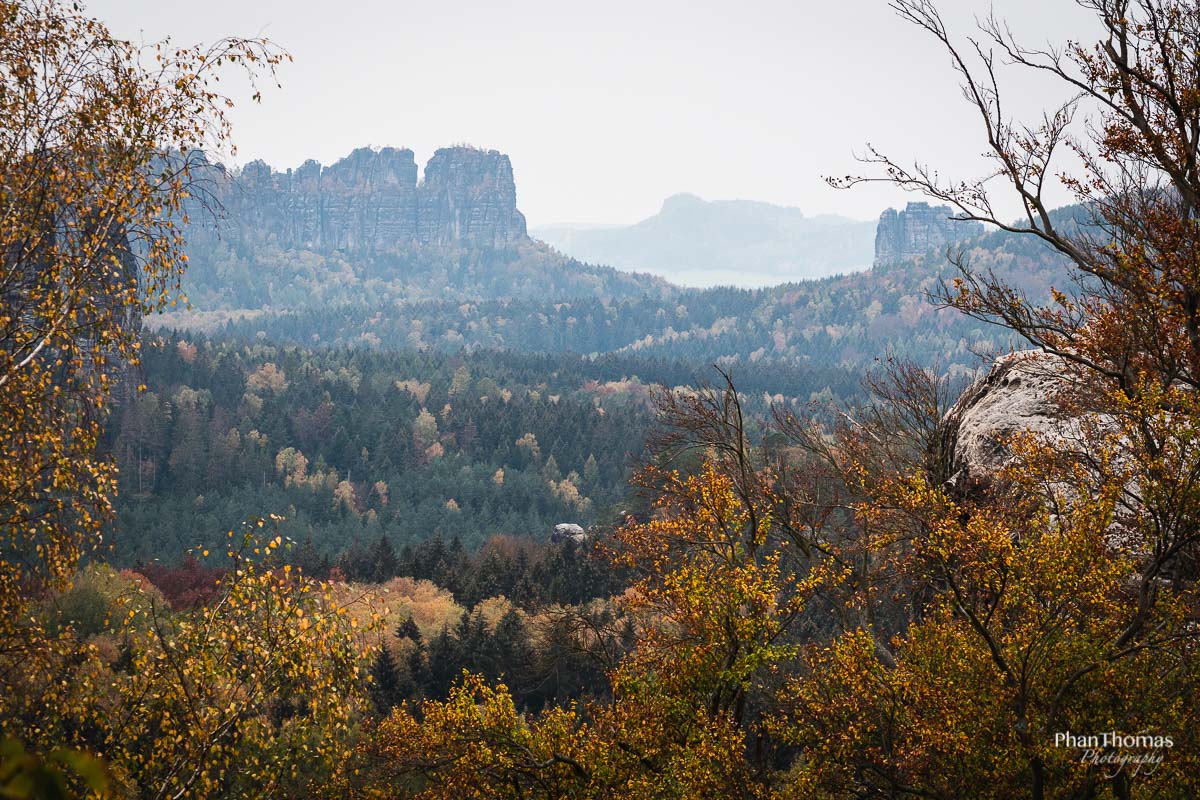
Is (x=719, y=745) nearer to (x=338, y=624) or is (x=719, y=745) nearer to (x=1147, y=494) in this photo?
(x=338, y=624)

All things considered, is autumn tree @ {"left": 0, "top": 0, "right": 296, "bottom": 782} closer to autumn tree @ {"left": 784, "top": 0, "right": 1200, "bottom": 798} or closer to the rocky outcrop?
autumn tree @ {"left": 784, "top": 0, "right": 1200, "bottom": 798}

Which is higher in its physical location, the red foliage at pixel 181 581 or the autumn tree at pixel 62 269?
the autumn tree at pixel 62 269

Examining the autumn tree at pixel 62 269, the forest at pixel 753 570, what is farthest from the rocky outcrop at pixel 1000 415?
the autumn tree at pixel 62 269

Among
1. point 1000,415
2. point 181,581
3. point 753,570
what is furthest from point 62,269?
point 181,581

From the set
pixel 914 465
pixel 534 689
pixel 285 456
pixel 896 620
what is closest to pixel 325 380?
pixel 285 456

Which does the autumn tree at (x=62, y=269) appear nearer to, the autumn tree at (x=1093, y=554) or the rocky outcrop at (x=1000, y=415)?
the autumn tree at (x=1093, y=554)

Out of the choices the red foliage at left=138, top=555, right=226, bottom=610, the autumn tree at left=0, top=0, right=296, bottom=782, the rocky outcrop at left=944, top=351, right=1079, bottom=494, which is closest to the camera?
the autumn tree at left=0, top=0, right=296, bottom=782

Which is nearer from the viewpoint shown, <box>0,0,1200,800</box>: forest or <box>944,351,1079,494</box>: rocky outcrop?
<box>0,0,1200,800</box>: forest

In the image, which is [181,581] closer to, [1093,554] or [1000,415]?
[1000,415]

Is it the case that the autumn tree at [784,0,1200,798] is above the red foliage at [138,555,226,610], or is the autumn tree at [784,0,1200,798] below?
above

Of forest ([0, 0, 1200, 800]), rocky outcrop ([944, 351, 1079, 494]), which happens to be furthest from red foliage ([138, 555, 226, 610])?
rocky outcrop ([944, 351, 1079, 494])

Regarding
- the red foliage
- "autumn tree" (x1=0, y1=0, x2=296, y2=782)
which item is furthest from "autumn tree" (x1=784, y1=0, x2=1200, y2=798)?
the red foliage

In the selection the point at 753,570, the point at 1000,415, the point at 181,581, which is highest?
the point at 1000,415

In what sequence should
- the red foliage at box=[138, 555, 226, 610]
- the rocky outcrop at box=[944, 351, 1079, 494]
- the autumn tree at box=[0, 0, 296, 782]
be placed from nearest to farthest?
the autumn tree at box=[0, 0, 296, 782] < the rocky outcrop at box=[944, 351, 1079, 494] < the red foliage at box=[138, 555, 226, 610]
